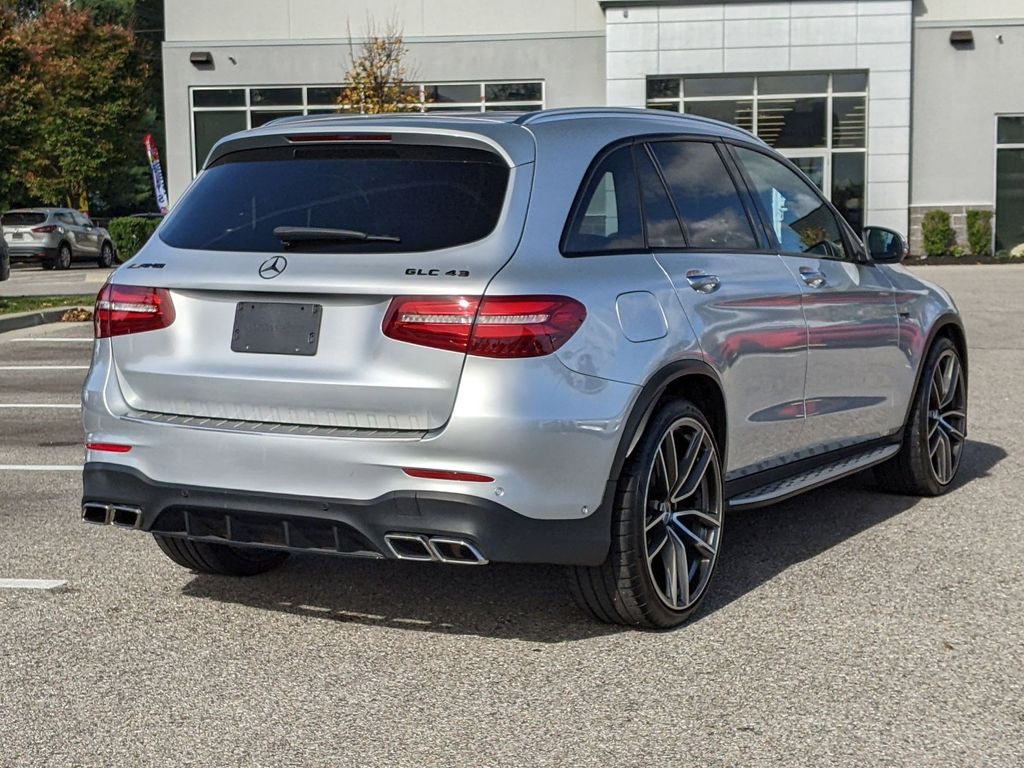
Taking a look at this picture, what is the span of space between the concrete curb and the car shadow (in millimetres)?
12964

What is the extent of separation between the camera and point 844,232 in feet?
22.6

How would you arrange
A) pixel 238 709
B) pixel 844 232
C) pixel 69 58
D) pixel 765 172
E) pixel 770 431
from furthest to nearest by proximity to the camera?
pixel 69 58
pixel 844 232
pixel 765 172
pixel 770 431
pixel 238 709

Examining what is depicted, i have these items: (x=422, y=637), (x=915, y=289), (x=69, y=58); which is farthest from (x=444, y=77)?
(x=422, y=637)

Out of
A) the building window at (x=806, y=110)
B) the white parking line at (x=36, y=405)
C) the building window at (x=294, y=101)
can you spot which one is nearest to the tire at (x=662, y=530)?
the white parking line at (x=36, y=405)

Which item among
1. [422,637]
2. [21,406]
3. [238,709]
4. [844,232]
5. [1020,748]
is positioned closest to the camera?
[1020,748]

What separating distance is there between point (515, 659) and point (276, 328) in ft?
4.20

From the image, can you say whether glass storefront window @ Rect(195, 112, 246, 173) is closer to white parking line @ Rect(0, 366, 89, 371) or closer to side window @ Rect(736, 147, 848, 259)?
white parking line @ Rect(0, 366, 89, 371)

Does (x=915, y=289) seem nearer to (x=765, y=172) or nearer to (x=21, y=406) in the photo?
(x=765, y=172)

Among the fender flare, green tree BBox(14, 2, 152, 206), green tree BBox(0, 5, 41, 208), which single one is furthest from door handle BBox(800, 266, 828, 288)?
green tree BBox(14, 2, 152, 206)

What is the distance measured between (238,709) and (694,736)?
1277 mm

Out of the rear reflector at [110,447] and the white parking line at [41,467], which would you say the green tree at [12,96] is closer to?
the white parking line at [41,467]

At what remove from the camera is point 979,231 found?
1332 inches

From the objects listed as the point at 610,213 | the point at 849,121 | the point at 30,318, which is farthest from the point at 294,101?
the point at 610,213

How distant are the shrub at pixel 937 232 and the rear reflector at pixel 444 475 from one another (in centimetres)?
3075
